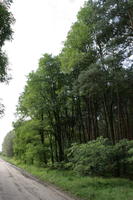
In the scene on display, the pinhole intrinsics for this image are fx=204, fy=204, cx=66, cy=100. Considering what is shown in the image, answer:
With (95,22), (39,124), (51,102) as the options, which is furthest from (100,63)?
(39,124)

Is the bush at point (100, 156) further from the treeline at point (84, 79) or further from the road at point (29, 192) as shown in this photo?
the treeline at point (84, 79)

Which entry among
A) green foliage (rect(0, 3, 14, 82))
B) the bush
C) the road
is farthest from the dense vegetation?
the bush

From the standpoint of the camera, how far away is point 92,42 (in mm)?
16516

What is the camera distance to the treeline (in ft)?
42.6

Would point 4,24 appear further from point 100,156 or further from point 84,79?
point 100,156

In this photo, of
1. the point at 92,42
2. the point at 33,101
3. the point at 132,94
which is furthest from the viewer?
the point at 33,101

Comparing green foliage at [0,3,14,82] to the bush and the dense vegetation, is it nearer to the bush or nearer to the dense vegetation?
the dense vegetation

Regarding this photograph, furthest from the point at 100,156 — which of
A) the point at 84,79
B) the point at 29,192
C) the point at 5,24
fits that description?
the point at 5,24

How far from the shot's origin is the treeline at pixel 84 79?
1299 cm

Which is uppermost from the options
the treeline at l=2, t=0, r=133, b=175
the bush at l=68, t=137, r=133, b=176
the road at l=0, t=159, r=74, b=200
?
the treeline at l=2, t=0, r=133, b=175

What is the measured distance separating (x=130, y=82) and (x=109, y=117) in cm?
330

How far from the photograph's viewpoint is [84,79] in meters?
14.2

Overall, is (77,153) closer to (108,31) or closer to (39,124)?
(108,31)

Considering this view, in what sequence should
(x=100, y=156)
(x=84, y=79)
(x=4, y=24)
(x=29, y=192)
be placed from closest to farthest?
(x=4, y=24)
(x=29, y=192)
(x=100, y=156)
(x=84, y=79)
